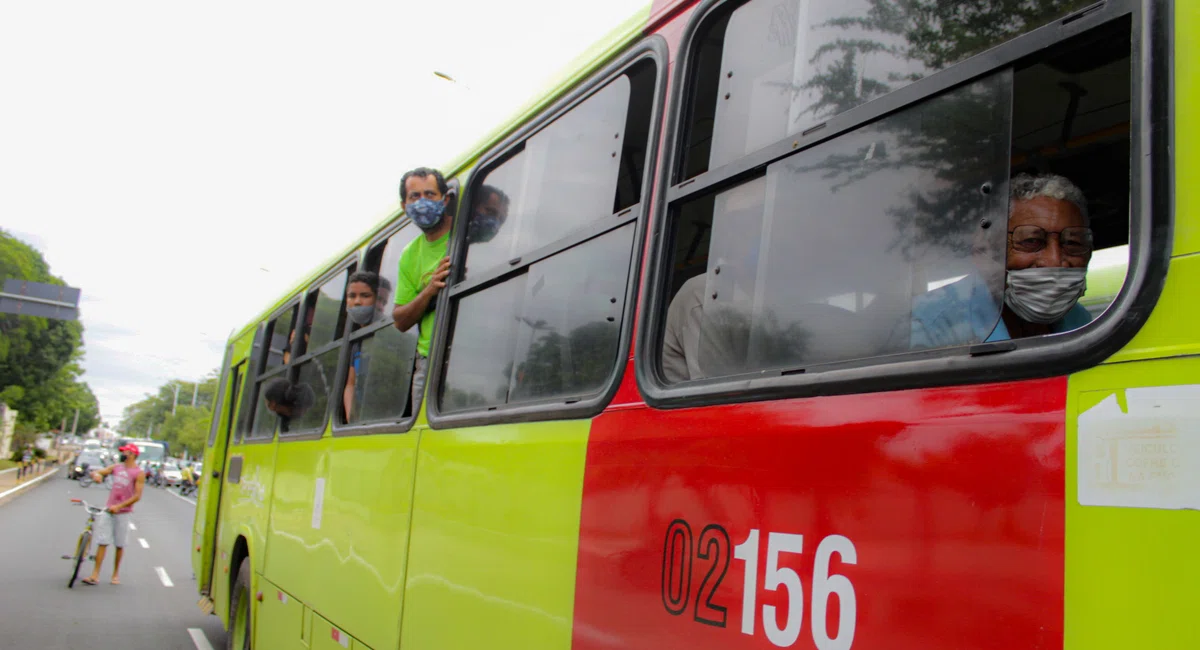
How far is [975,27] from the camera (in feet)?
5.38

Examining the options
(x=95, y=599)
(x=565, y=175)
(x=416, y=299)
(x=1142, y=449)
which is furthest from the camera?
(x=95, y=599)

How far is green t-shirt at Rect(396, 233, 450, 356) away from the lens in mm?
3723

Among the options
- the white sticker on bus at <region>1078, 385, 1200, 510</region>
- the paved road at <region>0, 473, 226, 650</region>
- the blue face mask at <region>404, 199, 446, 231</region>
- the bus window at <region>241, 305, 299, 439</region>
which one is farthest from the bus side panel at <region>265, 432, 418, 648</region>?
the paved road at <region>0, 473, 226, 650</region>

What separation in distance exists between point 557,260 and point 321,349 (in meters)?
3.06

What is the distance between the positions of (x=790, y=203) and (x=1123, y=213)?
79cm

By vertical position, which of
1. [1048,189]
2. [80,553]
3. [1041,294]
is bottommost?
[80,553]

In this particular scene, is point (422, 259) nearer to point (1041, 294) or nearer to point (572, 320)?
point (572, 320)

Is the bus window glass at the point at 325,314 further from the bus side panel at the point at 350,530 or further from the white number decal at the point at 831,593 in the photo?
the white number decal at the point at 831,593

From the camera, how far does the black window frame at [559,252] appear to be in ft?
7.97

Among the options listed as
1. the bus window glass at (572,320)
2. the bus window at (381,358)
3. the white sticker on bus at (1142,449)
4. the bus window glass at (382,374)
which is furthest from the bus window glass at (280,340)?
the white sticker on bus at (1142,449)

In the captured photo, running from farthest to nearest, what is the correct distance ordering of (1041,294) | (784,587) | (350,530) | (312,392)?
(312,392), (350,530), (784,587), (1041,294)

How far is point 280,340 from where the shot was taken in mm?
7234

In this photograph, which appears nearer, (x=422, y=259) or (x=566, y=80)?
(x=566, y=80)

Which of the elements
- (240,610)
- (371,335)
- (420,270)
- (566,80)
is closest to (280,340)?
(240,610)
